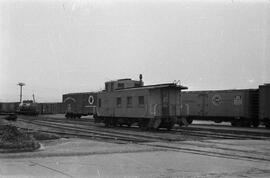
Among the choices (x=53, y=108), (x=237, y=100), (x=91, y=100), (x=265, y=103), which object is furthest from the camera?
(x=53, y=108)

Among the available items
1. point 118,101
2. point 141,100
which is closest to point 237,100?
point 118,101

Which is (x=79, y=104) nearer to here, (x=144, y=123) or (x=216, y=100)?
(x=216, y=100)

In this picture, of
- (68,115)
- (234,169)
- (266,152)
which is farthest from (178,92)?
(68,115)

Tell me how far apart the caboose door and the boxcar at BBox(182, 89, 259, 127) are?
5.37 meters

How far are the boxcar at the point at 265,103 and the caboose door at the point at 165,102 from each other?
8055 mm

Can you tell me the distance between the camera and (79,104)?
155 feet

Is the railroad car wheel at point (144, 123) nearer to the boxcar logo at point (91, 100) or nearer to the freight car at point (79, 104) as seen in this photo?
the freight car at point (79, 104)

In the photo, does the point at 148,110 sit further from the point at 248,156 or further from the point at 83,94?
the point at 83,94

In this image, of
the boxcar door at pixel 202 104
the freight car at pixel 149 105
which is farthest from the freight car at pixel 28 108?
the freight car at pixel 149 105

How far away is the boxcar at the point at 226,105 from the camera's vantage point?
32.4m

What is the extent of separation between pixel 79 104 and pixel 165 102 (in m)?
22.5

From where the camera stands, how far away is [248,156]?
487 inches

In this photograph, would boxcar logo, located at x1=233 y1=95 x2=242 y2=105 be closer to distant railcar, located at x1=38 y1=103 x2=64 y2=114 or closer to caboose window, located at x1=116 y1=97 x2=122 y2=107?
caboose window, located at x1=116 y1=97 x2=122 y2=107

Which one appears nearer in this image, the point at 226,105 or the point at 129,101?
the point at 129,101
